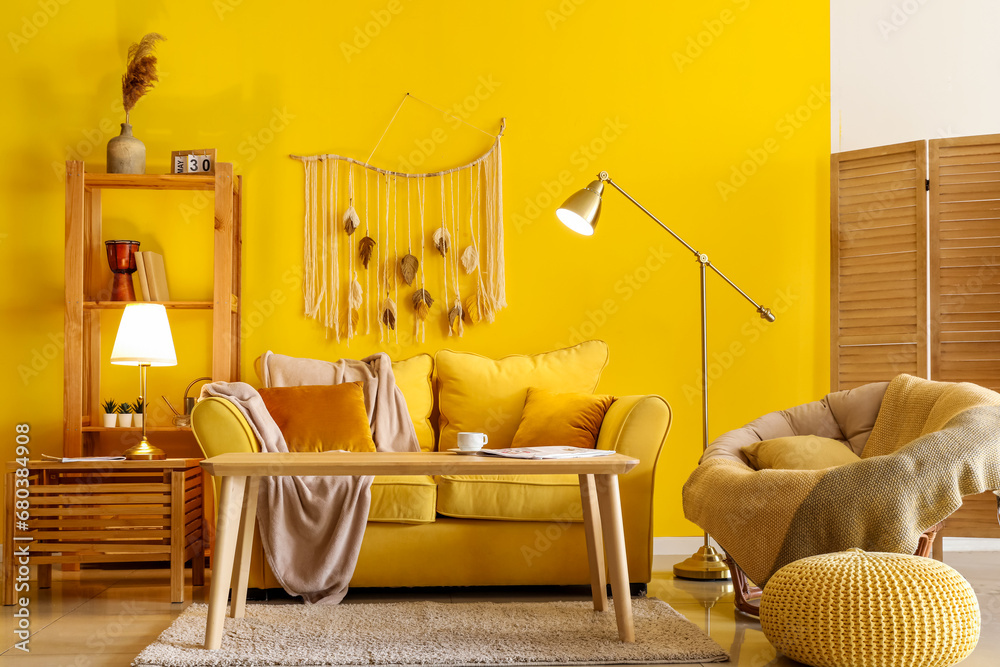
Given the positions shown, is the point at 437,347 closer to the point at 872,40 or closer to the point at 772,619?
the point at 772,619

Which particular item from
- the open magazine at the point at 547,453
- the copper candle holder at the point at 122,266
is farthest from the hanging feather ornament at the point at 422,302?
the open magazine at the point at 547,453

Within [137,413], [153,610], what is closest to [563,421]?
[153,610]

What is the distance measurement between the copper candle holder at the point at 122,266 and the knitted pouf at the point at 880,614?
111 inches

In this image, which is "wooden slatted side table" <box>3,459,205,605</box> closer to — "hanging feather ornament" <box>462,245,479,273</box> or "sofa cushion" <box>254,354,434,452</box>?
"sofa cushion" <box>254,354,434,452</box>

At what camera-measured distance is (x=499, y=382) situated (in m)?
3.50

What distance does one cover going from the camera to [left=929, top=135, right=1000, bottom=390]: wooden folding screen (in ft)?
11.6

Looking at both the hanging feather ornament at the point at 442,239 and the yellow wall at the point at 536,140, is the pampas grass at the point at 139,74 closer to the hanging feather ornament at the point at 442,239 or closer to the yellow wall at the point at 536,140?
the yellow wall at the point at 536,140

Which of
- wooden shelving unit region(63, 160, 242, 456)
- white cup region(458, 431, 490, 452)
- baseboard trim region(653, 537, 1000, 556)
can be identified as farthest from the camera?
baseboard trim region(653, 537, 1000, 556)

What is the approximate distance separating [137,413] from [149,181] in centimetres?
96

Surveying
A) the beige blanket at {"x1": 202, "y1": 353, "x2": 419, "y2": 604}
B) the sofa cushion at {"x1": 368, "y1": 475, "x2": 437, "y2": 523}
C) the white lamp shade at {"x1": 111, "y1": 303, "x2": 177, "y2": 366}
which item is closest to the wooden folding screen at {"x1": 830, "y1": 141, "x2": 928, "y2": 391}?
Answer: the sofa cushion at {"x1": 368, "y1": 475, "x2": 437, "y2": 523}

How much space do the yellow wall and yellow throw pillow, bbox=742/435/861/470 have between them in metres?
1.03

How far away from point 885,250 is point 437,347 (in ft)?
6.54

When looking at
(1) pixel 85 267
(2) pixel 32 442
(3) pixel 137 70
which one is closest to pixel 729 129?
(3) pixel 137 70

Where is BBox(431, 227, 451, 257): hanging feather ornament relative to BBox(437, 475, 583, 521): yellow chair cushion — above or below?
above
